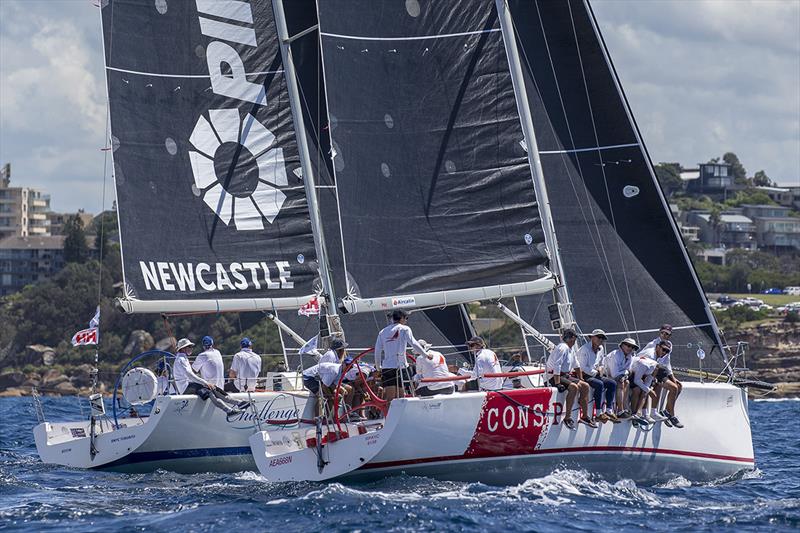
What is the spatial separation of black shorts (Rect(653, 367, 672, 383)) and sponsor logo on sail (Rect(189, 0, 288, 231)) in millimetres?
7536

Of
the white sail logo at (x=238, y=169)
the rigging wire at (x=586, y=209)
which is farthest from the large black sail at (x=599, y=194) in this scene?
the white sail logo at (x=238, y=169)

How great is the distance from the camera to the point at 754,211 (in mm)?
139500

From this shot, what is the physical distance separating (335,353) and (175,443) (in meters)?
3.36

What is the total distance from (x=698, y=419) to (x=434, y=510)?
5546 mm

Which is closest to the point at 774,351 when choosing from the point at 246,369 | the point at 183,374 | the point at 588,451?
the point at 246,369

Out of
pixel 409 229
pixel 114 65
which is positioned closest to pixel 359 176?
pixel 409 229

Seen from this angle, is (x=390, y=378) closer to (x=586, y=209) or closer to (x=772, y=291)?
(x=586, y=209)

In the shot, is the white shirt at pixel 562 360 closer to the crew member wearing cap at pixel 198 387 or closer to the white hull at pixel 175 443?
the white hull at pixel 175 443

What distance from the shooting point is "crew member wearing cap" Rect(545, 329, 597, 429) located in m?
18.2

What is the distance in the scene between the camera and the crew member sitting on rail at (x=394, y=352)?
17938 mm

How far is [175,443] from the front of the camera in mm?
20844

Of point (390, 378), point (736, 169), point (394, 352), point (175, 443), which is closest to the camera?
point (394, 352)

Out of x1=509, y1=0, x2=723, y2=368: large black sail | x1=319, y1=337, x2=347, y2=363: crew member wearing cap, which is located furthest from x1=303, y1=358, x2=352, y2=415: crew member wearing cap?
x1=509, y1=0, x2=723, y2=368: large black sail

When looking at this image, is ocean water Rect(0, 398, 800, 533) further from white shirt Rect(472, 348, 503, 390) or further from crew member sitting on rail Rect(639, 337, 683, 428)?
white shirt Rect(472, 348, 503, 390)
